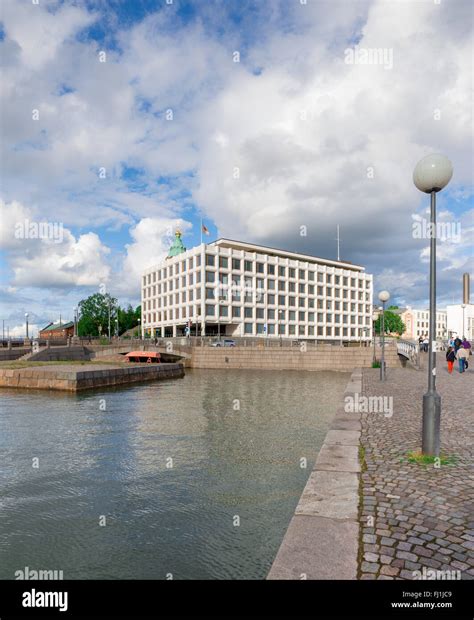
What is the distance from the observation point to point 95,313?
100 metres

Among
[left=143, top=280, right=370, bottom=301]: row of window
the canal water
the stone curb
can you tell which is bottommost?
the canal water

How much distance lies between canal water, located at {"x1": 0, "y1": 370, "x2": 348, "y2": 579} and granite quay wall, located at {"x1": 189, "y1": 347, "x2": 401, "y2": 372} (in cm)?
2260

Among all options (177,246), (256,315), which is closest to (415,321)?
(256,315)

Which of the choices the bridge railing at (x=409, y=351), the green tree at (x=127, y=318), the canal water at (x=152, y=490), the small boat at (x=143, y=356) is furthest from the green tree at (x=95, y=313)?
the canal water at (x=152, y=490)

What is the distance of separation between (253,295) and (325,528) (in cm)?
6588

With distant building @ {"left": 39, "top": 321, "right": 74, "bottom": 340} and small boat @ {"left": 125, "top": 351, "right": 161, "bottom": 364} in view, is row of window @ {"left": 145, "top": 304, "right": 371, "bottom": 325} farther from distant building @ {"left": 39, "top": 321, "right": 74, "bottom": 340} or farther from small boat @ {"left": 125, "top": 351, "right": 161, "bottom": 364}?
distant building @ {"left": 39, "top": 321, "right": 74, "bottom": 340}

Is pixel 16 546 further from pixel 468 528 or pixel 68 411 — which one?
pixel 68 411

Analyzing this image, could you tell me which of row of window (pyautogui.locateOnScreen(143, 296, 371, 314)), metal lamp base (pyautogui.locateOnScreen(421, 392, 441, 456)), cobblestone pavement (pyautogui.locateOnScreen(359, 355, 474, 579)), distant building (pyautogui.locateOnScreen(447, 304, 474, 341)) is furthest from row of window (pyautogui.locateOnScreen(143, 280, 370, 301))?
metal lamp base (pyautogui.locateOnScreen(421, 392, 441, 456))

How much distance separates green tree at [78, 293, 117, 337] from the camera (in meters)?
98.2

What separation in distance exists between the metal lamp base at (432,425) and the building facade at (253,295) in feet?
171

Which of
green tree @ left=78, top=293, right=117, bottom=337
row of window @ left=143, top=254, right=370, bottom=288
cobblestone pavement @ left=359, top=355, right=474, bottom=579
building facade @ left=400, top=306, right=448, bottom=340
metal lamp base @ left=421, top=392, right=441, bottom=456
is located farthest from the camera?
building facade @ left=400, top=306, right=448, bottom=340

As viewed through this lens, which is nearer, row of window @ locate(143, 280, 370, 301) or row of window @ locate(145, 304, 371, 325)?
row of window @ locate(145, 304, 371, 325)

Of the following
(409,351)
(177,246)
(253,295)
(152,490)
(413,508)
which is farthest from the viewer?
(177,246)

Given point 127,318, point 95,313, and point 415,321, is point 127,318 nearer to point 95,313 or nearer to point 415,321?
point 95,313
